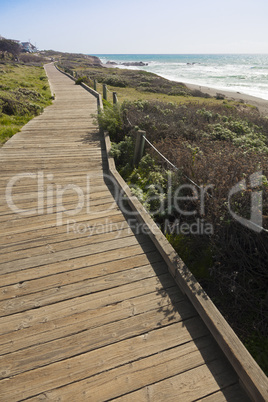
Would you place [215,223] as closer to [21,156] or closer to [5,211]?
[5,211]

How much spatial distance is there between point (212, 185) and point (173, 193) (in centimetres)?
94

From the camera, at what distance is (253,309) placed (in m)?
3.09

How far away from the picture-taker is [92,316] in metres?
2.80

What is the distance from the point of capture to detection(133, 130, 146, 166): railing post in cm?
613

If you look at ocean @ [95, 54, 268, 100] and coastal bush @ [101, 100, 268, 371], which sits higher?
ocean @ [95, 54, 268, 100]

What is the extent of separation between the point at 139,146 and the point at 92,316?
451 cm

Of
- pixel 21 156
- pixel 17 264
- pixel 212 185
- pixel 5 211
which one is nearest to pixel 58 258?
pixel 17 264

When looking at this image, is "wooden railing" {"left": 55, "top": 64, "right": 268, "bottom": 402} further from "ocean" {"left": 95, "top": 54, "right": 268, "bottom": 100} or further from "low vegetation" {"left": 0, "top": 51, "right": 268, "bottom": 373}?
"ocean" {"left": 95, "top": 54, "right": 268, "bottom": 100}

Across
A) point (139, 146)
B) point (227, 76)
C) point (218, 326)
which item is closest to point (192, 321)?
point (218, 326)

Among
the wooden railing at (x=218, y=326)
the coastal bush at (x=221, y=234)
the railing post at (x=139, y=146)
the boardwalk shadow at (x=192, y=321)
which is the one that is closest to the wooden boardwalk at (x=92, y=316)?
the boardwalk shadow at (x=192, y=321)

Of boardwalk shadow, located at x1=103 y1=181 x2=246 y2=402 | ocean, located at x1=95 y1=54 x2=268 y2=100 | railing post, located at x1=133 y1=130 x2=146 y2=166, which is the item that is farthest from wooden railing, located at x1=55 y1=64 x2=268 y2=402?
ocean, located at x1=95 y1=54 x2=268 y2=100

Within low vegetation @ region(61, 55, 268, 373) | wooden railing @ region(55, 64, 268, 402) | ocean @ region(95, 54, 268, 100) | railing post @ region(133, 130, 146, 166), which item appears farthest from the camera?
ocean @ region(95, 54, 268, 100)

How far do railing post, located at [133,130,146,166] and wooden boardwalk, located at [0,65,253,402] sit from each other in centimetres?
192

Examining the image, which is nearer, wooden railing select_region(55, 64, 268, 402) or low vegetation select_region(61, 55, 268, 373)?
wooden railing select_region(55, 64, 268, 402)
